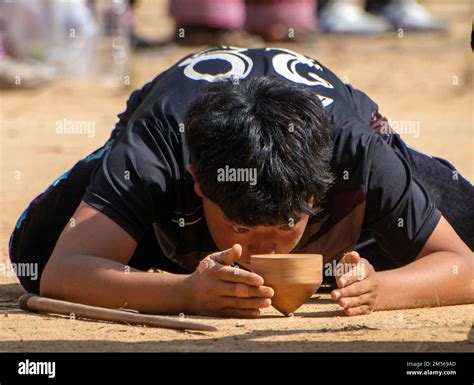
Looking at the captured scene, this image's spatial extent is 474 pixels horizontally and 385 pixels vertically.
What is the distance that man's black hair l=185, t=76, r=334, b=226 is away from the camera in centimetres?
358

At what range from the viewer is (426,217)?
13.0 feet

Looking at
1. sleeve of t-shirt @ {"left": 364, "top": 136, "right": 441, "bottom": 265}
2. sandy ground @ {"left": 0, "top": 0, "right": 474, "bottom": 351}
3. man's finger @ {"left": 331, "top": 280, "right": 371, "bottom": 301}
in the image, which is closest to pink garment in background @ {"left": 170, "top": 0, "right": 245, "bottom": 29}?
sandy ground @ {"left": 0, "top": 0, "right": 474, "bottom": 351}

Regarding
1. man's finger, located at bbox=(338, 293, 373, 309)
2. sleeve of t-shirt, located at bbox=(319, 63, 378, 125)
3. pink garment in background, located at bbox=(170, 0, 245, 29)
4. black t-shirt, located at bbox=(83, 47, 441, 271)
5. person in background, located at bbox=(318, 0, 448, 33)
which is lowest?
man's finger, located at bbox=(338, 293, 373, 309)

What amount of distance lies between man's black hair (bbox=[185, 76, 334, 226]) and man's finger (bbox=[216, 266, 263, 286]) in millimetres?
159

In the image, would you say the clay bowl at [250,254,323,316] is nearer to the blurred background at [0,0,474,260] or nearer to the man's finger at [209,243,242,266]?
the man's finger at [209,243,242,266]

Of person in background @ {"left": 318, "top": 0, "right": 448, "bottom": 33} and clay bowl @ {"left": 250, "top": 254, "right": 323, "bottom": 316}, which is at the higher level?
person in background @ {"left": 318, "top": 0, "right": 448, "bottom": 33}

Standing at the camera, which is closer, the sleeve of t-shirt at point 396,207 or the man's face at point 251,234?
the man's face at point 251,234

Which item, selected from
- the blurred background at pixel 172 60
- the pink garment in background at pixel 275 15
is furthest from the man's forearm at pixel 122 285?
the pink garment in background at pixel 275 15

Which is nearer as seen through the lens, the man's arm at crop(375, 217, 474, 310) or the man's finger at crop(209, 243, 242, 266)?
the man's finger at crop(209, 243, 242, 266)

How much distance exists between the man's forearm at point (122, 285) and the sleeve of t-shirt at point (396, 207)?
2.37 feet

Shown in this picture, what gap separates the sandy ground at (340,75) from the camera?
351 cm

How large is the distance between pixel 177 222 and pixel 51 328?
1.95 feet

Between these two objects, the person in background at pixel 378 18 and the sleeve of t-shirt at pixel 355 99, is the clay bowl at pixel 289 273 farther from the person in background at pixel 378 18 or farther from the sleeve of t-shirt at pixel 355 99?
the person in background at pixel 378 18

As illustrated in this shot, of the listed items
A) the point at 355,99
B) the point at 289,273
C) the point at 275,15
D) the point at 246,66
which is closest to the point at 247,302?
the point at 289,273
